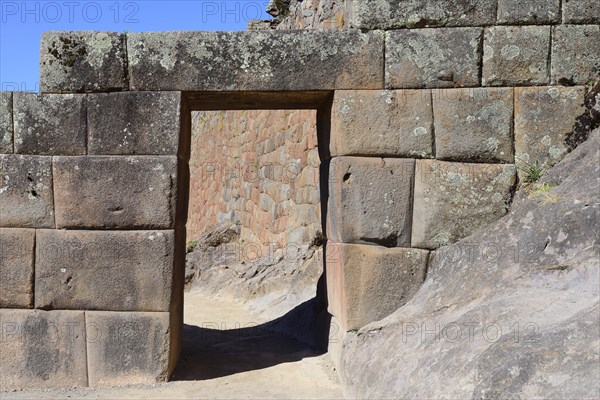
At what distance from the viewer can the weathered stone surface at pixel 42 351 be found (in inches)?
210

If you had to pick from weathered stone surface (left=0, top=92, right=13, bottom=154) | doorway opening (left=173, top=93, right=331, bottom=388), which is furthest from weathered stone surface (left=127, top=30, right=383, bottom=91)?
weathered stone surface (left=0, top=92, right=13, bottom=154)

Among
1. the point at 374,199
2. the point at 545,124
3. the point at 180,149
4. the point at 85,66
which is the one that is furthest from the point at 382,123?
the point at 85,66

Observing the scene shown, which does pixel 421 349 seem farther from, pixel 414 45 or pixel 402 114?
pixel 414 45

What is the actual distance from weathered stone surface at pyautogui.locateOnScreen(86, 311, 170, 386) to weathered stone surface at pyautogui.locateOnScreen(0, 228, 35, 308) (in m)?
0.57

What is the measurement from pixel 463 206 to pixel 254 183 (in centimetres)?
796

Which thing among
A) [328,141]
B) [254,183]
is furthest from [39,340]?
[254,183]

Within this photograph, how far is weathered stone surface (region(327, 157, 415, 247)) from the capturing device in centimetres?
527

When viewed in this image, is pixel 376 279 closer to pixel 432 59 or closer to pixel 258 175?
pixel 432 59

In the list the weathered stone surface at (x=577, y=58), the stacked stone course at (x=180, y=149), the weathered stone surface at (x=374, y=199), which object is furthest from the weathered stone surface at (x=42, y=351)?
the weathered stone surface at (x=577, y=58)

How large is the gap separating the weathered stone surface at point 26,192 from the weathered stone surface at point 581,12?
4539mm

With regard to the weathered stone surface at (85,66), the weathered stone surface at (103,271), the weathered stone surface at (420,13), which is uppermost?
the weathered stone surface at (420,13)

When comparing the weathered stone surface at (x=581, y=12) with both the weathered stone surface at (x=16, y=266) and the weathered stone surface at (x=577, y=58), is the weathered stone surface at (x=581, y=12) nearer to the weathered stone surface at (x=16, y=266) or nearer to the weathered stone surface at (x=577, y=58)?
the weathered stone surface at (x=577, y=58)

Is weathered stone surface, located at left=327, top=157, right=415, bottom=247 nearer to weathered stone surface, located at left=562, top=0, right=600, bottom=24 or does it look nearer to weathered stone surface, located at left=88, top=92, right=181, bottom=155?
weathered stone surface, located at left=88, top=92, right=181, bottom=155

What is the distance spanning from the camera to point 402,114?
5.32m
